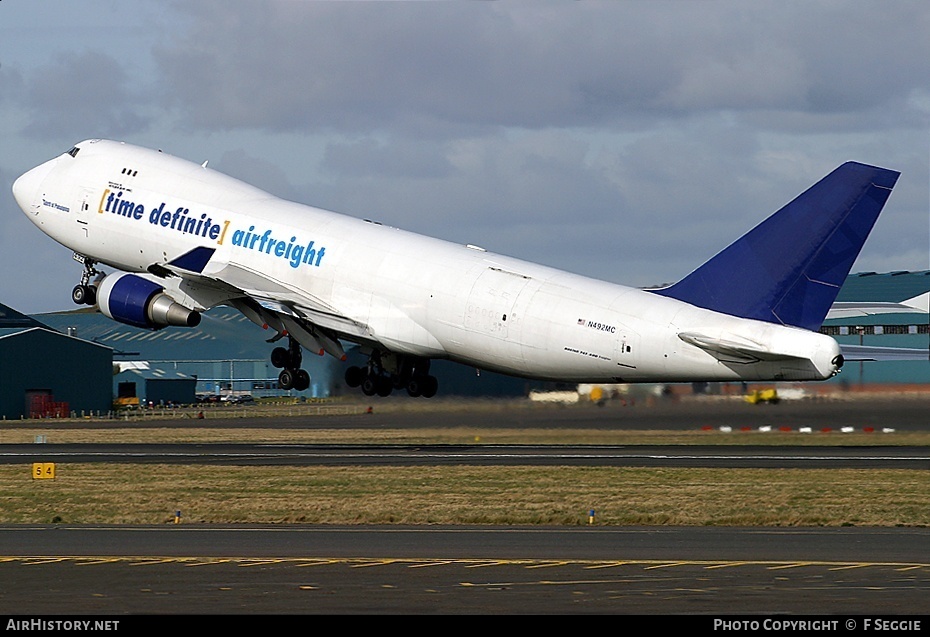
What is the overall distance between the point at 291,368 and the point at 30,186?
43.6 feet

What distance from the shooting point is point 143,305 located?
4925cm

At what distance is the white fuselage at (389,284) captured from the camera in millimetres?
43375

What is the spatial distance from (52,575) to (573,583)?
8.49 meters

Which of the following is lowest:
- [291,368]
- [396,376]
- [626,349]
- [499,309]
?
[396,376]

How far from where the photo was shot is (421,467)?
47.4m

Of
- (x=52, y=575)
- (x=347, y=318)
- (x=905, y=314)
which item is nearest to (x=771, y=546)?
(x=52, y=575)

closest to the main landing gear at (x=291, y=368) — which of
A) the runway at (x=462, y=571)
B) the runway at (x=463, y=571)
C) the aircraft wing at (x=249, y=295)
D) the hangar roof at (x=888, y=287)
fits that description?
the aircraft wing at (x=249, y=295)

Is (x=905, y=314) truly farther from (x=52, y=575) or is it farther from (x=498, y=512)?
(x=52, y=575)

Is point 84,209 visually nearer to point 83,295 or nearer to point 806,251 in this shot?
point 83,295

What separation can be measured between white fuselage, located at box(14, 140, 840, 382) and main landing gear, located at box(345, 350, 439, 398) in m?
2.91

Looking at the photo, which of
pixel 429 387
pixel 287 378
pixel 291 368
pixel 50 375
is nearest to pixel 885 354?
pixel 429 387

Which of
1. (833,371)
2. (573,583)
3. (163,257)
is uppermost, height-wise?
(163,257)

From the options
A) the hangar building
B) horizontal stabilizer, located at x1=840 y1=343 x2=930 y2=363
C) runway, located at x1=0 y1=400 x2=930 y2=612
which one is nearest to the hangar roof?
horizontal stabilizer, located at x1=840 y1=343 x2=930 y2=363

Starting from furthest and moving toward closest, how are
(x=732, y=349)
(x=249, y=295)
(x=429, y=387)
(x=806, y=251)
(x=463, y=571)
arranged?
1. (x=429, y=387)
2. (x=249, y=295)
3. (x=732, y=349)
4. (x=806, y=251)
5. (x=463, y=571)
